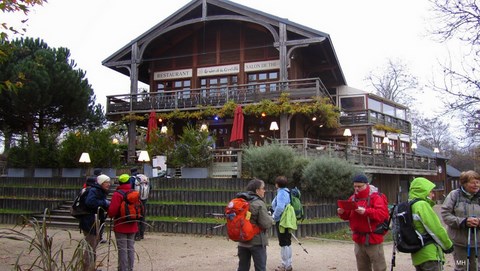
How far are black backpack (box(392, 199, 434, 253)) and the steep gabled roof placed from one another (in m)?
17.1

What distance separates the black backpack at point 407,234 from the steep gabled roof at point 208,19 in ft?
56.2

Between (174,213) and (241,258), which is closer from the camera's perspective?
(241,258)

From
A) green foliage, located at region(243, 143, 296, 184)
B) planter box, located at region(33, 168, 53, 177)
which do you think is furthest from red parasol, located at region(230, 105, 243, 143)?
planter box, located at region(33, 168, 53, 177)

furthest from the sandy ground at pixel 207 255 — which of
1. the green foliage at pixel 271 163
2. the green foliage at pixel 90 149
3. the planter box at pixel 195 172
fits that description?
the green foliage at pixel 90 149

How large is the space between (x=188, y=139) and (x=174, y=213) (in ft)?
11.2

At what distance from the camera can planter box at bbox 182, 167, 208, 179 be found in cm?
1570

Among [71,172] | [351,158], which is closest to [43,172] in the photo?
[71,172]

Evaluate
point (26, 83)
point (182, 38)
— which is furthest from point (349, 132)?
point (26, 83)

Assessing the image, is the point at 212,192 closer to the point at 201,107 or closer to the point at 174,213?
the point at 174,213

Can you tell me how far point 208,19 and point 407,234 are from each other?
19.5m

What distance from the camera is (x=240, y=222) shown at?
203 inches

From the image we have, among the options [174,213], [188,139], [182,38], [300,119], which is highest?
[182,38]

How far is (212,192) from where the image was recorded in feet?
45.8

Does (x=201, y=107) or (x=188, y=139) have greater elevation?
(x=201, y=107)
